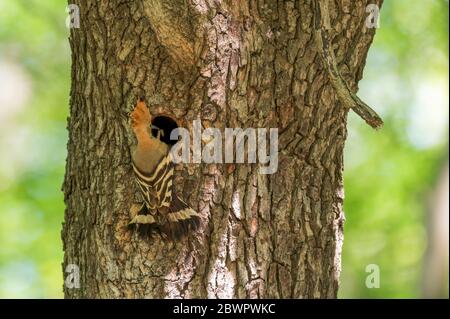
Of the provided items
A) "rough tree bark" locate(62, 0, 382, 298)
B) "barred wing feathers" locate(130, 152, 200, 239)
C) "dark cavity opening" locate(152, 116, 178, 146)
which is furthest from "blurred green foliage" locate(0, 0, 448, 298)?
"barred wing feathers" locate(130, 152, 200, 239)

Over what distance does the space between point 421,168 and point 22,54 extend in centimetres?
684

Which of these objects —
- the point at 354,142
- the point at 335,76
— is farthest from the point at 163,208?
the point at 354,142

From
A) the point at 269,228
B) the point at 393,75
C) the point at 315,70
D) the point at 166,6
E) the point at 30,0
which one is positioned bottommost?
the point at 269,228

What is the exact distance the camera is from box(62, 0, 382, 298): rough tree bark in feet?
11.8

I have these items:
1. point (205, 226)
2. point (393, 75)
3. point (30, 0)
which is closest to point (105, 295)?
point (205, 226)

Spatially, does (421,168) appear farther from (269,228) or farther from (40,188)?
(269,228)

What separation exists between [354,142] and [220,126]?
27.7 ft

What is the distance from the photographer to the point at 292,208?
375 centimetres

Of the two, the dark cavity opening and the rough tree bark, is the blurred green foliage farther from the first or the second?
the dark cavity opening

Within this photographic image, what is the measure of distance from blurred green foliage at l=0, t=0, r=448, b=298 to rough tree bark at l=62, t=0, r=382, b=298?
732 centimetres

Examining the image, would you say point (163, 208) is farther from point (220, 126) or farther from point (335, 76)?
point (335, 76)

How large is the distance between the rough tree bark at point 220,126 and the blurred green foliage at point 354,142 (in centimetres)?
732

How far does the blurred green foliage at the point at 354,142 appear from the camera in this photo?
10.9 m

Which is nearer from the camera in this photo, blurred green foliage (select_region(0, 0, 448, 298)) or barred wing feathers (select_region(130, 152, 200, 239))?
barred wing feathers (select_region(130, 152, 200, 239))
